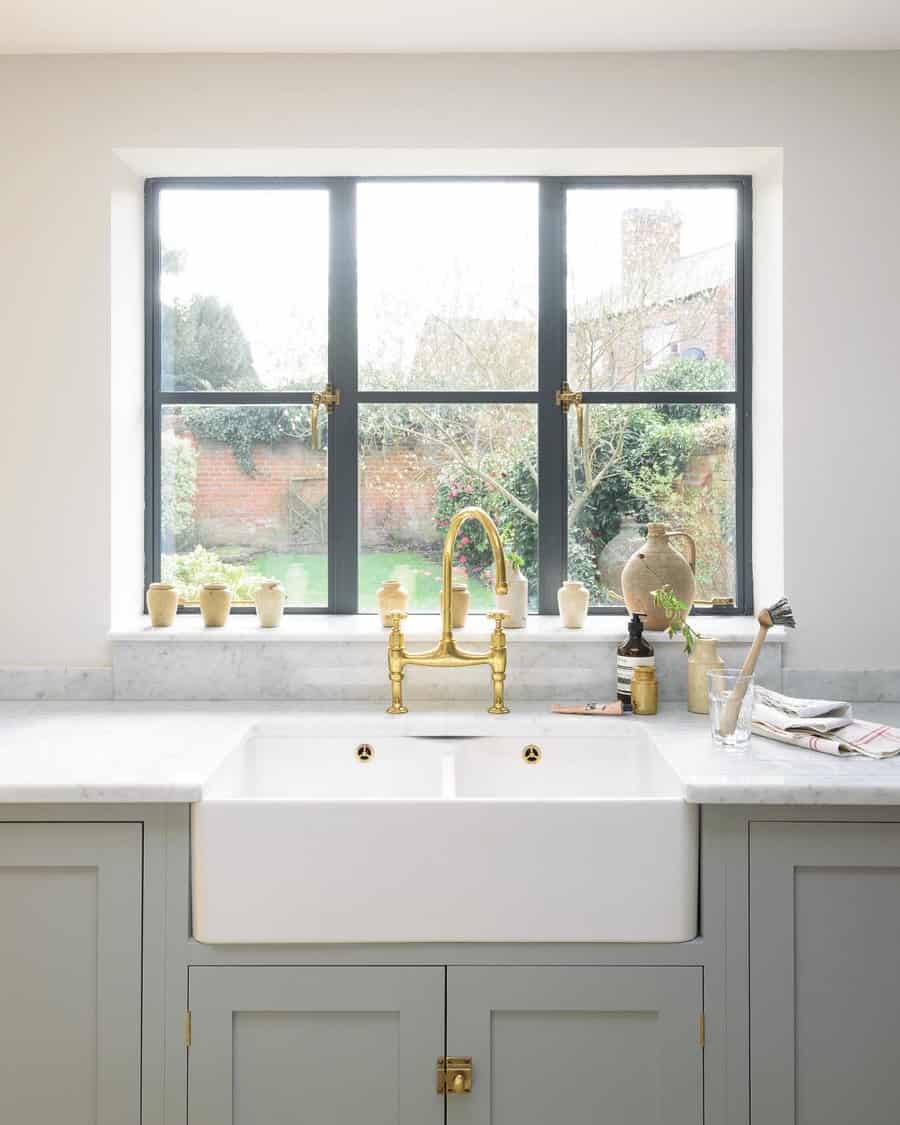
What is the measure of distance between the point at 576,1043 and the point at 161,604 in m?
1.43

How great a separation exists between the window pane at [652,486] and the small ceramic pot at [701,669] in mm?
384

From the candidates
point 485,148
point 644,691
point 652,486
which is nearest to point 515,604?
point 644,691

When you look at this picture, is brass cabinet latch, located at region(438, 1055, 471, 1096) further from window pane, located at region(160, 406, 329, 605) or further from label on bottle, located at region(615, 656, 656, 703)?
window pane, located at region(160, 406, 329, 605)

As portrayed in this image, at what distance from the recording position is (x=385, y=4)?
194 cm

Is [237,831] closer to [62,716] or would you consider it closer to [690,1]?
[62,716]

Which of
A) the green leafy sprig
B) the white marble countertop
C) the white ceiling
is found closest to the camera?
the white marble countertop

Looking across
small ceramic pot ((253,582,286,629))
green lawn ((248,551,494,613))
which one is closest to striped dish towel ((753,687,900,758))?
green lawn ((248,551,494,613))

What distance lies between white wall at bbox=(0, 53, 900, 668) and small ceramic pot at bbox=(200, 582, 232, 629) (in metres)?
0.24

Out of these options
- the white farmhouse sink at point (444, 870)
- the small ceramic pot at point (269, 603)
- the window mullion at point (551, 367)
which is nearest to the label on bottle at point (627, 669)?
the window mullion at point (551, 367)

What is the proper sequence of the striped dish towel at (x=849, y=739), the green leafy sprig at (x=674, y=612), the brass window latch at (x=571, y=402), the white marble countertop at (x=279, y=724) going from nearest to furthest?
1. the white marble countertop at (x=279, y=724)
2. the striped dish towel at (x=849, y=739)
3. the green leafy sprig at (x=674, y=612)
4. the brass window latch at (x=571, y=402)

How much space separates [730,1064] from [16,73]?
2.74 meters

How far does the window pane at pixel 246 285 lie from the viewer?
240 centimetres

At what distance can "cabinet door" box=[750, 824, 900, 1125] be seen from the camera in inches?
58.8

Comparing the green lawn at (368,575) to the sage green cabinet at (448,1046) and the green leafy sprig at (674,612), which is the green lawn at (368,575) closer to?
the green leafy sprig at (674,612)
